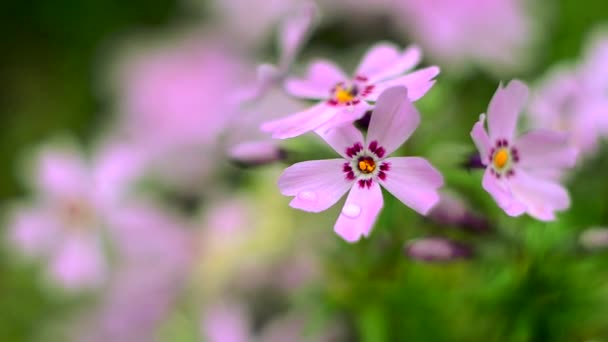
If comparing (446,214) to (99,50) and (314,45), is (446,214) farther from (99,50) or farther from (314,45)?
(99,50)

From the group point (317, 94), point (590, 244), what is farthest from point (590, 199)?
point (317, 94)

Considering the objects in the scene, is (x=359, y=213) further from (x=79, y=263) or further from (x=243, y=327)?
(x=79, y=263)

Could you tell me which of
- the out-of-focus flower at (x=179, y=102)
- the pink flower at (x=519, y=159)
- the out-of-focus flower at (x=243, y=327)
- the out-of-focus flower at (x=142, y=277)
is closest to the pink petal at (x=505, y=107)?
the pink flower at (x=519, y=159)

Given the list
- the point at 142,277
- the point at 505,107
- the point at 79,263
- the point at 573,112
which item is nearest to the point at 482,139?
the point at 505,107

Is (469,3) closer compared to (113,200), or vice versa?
(113,200)

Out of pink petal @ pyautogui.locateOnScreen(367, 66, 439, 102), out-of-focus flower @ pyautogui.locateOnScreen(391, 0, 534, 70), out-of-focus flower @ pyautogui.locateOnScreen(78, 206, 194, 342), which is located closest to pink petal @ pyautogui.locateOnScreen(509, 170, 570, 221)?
pink petal @ pyautogui.locateOnScreen(367, 66, 439, 102)

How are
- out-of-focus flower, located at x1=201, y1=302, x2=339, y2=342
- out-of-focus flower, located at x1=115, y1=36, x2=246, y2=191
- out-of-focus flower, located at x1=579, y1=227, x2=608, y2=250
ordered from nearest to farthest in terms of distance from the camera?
out-of-focus flower, located at x1=579, y1=227, x2=608, y2=250
out-of-focus flower, located at x1=201, y1=302, x2=339, y2=342
out-of-focus flower, located at x1=115, y1=36, x2=246, y2=191

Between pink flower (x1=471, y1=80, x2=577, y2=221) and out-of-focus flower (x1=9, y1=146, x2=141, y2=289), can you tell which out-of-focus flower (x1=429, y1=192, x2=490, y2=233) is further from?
out-of-focus flower (x1=9, y1=146, x2=141, y2=289)

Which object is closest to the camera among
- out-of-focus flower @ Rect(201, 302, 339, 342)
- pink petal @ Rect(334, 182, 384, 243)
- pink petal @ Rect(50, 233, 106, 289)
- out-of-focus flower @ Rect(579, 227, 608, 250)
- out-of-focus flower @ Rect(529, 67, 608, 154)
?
pink petal @ Rect(334, 182, 384, 243)
